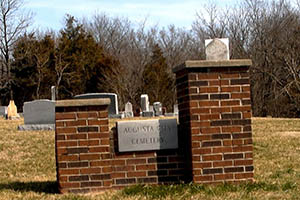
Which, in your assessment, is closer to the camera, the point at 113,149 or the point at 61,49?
the point at 113,149

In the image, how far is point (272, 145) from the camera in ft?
38.1

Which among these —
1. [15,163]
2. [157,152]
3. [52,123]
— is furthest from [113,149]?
[52,123]

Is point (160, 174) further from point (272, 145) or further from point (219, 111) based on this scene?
point (272, 145)

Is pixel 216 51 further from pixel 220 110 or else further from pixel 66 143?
pixel 66 143

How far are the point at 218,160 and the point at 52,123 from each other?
1107cm

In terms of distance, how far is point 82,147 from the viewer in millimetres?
6070

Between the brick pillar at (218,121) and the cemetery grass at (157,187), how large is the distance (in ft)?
0.77

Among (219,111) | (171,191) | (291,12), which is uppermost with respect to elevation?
(291,12)

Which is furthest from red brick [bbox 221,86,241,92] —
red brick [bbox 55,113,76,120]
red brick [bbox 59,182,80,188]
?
red brick [bbox 59,182,80,188]

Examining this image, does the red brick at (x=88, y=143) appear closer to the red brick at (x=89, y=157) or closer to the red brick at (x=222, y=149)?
the red brick at (x=89, y=157)

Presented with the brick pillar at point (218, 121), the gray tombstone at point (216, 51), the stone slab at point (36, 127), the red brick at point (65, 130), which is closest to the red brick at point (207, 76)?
the brick pillar at point (218, 121)

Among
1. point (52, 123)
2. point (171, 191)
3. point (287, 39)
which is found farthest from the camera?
point (287, 39)

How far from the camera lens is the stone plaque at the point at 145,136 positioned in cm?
626

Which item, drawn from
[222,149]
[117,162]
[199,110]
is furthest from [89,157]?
[222,149]
